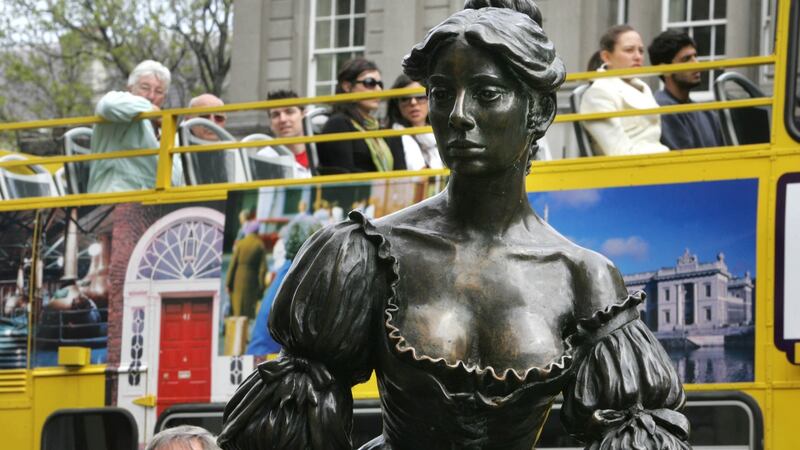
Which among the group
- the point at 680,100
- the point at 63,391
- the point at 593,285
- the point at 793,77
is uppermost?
the point at 793,77

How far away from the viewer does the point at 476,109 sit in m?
4.01

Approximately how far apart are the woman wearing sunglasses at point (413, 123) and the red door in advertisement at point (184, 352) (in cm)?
181

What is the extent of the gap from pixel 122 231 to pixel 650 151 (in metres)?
3.99

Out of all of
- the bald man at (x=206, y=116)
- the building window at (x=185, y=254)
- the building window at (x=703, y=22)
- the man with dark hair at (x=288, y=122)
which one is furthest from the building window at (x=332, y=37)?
the building window at (x=185, y=254)

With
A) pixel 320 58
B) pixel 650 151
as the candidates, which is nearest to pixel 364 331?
pixel 650 151

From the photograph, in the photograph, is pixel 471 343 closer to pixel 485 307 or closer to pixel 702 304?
pixel 485 307

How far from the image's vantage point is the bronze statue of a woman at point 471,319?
13.0 ft

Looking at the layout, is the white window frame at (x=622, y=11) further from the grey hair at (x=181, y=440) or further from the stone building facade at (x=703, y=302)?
the grey hair at (x=181, y=440)

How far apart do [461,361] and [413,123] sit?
8.89m

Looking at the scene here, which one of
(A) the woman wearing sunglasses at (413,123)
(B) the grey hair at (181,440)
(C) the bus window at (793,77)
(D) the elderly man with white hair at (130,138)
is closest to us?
(B) the grey hair at (181,440)

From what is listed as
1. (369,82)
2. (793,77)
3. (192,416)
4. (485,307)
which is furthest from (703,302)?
(485,307)

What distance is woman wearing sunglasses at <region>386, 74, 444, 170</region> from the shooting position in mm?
12781

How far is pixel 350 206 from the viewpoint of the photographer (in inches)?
512

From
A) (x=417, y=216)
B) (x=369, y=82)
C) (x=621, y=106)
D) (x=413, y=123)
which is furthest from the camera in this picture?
(x=369, y=82)
